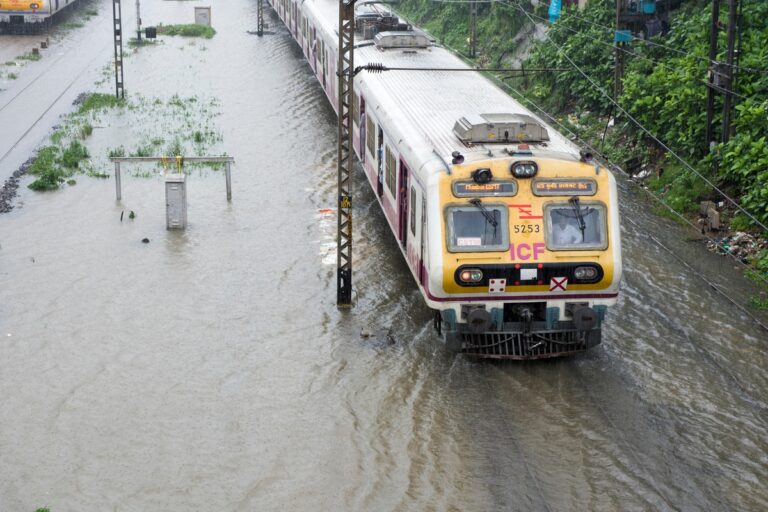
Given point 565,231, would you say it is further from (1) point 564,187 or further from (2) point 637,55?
(2) point 637,55

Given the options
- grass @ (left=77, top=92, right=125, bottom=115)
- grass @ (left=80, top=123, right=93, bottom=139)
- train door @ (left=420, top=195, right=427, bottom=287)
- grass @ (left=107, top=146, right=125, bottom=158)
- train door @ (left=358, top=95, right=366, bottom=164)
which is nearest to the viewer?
train door @ (left=420, top=195, right=427, bottom=287)

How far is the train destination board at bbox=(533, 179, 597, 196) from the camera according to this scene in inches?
562

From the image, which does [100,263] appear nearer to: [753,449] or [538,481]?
[538,481]

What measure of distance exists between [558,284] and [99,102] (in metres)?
21.5

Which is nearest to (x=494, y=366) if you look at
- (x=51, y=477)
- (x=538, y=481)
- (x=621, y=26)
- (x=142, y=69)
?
(x=538, y=481)

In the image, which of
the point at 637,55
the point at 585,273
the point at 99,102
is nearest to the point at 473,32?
the point at 99,102

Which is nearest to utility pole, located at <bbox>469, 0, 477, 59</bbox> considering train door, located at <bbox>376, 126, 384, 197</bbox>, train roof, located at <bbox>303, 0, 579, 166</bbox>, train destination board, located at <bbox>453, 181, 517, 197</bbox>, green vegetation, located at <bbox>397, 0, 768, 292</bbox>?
green vegetation, located at <bbox>397, 0, 768, 292</bbox>

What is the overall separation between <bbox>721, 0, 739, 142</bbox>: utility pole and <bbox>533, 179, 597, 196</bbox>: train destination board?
7.01 m

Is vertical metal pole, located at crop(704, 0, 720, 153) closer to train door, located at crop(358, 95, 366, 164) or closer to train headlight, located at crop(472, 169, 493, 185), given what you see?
train door, located at crop(358, 95, 366, 164)

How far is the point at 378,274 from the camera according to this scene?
61.4ft

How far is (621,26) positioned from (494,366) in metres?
15.6

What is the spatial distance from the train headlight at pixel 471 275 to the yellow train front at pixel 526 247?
1cm

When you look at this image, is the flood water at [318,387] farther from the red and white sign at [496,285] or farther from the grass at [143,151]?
the grass at [143,151]

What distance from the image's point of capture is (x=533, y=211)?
1426 cm
